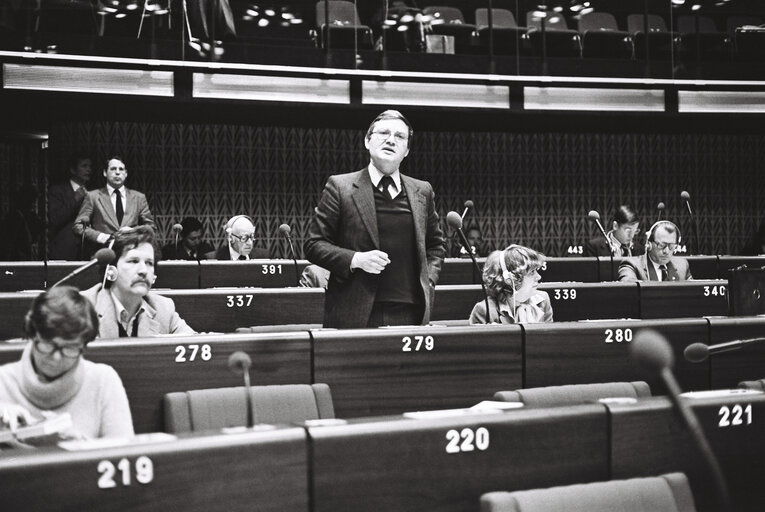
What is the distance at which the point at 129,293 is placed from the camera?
3.34 metres

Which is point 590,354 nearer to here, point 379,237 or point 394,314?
point 394,314

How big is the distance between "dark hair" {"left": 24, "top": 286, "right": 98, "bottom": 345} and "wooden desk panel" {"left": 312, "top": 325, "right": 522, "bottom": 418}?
994mm

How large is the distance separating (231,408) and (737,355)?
2.03m

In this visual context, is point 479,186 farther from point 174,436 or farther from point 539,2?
point 174,436

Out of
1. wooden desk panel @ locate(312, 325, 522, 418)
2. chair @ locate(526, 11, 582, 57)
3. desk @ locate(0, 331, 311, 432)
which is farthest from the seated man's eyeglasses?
chair @ locate(526, 11, 582, 57)

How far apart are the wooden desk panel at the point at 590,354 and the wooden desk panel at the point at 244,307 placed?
81.3 inches

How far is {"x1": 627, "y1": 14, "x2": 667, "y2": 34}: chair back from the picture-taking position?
10.9 m

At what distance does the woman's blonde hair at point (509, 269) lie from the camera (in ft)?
13.4

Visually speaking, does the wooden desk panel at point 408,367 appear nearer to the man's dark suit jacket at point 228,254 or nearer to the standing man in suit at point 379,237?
the standing man in suit at point 379,237

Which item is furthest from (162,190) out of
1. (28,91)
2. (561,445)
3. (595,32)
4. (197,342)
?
(561,445)

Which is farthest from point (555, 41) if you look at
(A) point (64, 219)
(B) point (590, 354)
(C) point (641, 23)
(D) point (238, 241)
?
(B) point (590, 354)

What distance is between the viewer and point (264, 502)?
64.0 inches

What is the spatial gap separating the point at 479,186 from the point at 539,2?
2578mm

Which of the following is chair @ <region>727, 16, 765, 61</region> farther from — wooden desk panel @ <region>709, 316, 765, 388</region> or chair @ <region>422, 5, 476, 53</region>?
wooden desk panel @ <region>709, 316, 765, 388</region>
